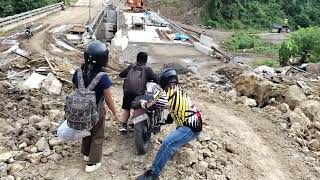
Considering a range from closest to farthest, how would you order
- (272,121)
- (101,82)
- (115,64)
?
(101,82) → (272,121) → (115,64)

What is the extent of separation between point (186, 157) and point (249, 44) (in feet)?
101

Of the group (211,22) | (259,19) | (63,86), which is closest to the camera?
(63,86)

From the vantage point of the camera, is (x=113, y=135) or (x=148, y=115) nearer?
(x=148, y=115)

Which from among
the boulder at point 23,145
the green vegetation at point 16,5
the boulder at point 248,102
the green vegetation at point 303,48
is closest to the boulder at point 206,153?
the boulder at point 23,145

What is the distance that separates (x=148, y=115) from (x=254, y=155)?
232 cm

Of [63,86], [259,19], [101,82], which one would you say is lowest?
[259,19]

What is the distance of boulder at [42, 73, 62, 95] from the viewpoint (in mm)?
10438

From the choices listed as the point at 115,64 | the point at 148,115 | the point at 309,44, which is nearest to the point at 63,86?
the point at 115,64

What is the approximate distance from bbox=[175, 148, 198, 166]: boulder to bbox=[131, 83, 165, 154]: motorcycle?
570mm

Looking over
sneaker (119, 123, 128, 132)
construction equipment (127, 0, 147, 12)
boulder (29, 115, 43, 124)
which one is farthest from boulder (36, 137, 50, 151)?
construction equipment (127, 0, 147, 12)

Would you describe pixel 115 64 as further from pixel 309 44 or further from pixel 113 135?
pixel 309 44

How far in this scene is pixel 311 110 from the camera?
1063 centimetres

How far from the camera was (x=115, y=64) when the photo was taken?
1488 centimetres

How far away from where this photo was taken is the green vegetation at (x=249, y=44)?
1288 inches
